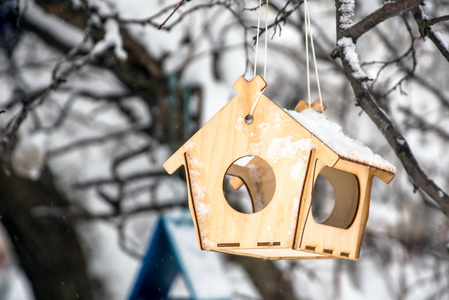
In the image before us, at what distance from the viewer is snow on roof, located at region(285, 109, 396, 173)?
4.13 feet

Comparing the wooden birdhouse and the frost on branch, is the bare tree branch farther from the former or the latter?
the frost on branch

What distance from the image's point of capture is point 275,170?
1.32 meters

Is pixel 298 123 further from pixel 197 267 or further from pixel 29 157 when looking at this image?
pixel 29 157

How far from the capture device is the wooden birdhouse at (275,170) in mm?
1266

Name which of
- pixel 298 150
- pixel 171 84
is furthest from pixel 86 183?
pixel 298 150

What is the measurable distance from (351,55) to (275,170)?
369 millimetres

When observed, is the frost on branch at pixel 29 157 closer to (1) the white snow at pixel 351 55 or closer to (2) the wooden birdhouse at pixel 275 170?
(2) the wooden birdhouse at pixel 275 170

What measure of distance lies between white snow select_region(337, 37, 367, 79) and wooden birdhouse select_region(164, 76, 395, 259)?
0.17 metres

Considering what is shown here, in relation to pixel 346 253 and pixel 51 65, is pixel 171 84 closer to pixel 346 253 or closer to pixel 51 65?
pixel 51 65

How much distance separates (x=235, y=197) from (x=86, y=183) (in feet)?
4.07

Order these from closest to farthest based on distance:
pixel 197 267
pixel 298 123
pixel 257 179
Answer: pixel 298 123 < pixel 257 179 < pixel 197 267

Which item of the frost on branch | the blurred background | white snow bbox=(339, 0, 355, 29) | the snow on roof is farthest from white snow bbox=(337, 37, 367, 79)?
the frost on branch

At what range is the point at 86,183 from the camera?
12.5 feet

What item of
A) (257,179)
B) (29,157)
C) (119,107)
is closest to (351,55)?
(257,179)
